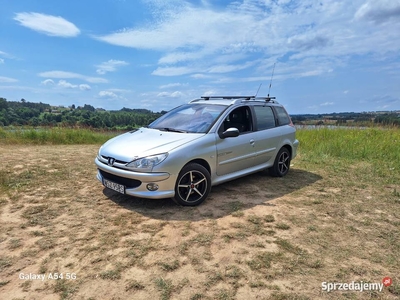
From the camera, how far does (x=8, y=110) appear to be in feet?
47.3

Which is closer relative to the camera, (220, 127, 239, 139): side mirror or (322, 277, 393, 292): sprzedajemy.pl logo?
(322, 277, 393, 292): sprzedajemy.pl logo

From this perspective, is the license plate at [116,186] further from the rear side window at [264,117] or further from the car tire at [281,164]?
the car tire at [281,164]

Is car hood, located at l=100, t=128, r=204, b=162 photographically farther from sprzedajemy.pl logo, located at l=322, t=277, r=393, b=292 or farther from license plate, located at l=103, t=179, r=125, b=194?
sprzedajemy.pl logo, located at l=322, t=277, r=393, b=292

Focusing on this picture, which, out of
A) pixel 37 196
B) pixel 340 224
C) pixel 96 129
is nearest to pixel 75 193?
pixel 37 196

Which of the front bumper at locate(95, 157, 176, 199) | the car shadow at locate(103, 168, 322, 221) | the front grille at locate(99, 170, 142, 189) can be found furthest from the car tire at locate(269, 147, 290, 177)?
the front grille at locate(99, 170, 142, 189)

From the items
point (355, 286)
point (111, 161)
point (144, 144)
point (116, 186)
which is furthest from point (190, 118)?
point (355, 286)

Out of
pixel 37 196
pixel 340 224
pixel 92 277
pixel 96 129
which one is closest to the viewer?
pixel 92 277

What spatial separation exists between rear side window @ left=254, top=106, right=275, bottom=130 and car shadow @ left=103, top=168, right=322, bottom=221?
3.76 ft

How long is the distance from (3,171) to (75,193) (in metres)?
2.06

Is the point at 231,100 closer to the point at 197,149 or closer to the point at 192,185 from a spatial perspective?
the point at 197,149

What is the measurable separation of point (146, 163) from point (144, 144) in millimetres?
432

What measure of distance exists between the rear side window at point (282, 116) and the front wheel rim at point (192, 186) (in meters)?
2.68

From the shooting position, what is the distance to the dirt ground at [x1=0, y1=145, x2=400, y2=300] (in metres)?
2.45

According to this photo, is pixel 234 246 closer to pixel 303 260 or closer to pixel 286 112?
pixel 303 260
